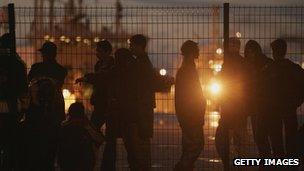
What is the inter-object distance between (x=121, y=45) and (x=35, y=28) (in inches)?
50.7

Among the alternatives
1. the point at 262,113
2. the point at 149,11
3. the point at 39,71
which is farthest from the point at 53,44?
the point at 262,113

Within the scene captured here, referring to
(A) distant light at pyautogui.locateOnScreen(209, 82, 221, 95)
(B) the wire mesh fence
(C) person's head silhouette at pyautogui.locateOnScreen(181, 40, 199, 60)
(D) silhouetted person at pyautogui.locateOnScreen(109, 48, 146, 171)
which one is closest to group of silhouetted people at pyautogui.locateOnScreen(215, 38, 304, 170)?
(A) distant light at pyautogui.locateOnScreen(209, 82, 221, 95)

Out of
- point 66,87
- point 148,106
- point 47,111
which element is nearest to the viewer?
point 47,111

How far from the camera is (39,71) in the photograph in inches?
452

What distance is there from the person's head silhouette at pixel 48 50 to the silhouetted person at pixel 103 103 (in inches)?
22.9

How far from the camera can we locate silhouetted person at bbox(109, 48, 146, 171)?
11078 mm

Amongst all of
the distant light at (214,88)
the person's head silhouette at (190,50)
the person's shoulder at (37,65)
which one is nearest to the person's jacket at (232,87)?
the distant light at (214,88)

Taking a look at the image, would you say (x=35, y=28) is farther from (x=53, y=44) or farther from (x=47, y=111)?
(x=47, y=111)

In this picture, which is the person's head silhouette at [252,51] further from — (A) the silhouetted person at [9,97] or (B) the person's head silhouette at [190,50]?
(A) the silhouetted person at [9,97]

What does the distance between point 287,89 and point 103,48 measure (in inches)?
108

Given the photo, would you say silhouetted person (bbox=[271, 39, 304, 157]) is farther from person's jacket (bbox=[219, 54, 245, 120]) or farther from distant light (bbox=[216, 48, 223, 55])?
distant light (bbox=[216, 48, 223, 55])

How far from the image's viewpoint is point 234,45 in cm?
1216

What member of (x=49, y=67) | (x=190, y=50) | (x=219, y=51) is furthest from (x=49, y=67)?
(x=219, y=51)

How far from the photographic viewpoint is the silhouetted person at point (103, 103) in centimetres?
1127
